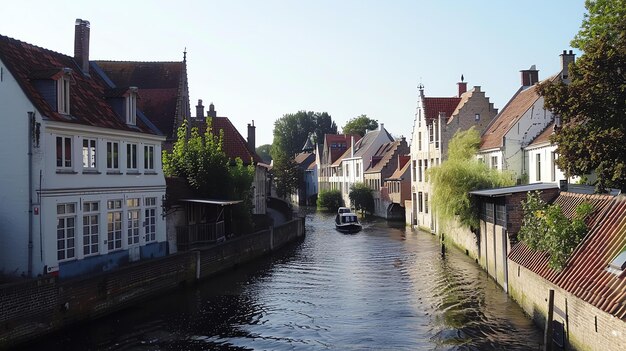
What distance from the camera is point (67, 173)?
2181 cm

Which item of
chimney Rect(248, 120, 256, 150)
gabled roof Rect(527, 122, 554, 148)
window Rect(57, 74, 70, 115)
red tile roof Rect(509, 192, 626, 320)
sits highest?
chimney Rect(248, 120, 256, 150)

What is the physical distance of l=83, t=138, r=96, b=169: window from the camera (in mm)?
23156

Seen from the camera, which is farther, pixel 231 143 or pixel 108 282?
pixel 231 143

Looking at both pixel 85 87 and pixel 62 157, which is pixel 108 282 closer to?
pixel 62 157

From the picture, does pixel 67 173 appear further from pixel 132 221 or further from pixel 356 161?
pixel 356 161

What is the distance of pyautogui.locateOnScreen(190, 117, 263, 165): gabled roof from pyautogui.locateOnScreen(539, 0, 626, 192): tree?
2795cm

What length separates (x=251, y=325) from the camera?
20.0m

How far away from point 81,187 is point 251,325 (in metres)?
8.05

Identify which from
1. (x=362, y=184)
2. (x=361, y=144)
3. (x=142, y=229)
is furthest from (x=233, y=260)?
(x=361, y=144)

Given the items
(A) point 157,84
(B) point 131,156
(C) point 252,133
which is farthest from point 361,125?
(B) point 131,156

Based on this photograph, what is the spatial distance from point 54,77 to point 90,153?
3150 millimetres

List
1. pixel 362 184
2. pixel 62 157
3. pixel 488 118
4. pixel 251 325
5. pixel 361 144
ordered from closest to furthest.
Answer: pixel 251 325 < pixel 62 157 < pixel 488 118 < pixel 362 184 < pixel 361 144

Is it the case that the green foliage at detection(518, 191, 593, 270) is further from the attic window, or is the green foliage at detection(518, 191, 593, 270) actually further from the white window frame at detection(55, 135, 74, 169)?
the white window frame at detection(55, 135, 74, 169)

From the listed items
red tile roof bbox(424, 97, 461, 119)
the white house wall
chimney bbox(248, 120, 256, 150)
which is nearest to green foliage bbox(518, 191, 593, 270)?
the white house wall
